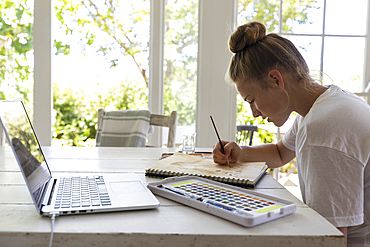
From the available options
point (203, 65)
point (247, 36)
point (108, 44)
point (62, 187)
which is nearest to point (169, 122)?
point (203, 65)

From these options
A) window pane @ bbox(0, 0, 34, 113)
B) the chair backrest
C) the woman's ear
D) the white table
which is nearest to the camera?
the white table

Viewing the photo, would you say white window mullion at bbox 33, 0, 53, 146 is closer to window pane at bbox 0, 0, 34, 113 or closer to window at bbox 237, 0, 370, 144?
window pane at bbox 0, 0, 34, 113

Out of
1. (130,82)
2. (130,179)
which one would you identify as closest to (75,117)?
(130,82)

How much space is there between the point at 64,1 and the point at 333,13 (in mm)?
2321

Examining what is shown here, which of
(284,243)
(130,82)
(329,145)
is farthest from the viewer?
(130,82)

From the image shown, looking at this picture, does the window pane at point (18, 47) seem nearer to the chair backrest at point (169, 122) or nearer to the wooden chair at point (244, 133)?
the chair backrest at point (169, 122)

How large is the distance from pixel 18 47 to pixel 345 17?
2881 millimetres

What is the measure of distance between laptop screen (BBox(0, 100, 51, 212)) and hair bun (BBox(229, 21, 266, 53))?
74 centimetres

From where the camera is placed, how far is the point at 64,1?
2.97m

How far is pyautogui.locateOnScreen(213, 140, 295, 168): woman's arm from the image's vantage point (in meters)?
1.24

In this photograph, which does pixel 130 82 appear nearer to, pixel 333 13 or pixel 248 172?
pixel 333 13

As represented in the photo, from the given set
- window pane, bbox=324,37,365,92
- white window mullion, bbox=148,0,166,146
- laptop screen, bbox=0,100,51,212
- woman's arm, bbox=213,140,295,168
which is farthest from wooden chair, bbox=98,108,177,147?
window pane, bbox=324,37,365,92

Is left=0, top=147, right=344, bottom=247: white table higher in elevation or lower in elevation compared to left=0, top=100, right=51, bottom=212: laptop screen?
lower

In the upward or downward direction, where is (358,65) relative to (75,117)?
upward
